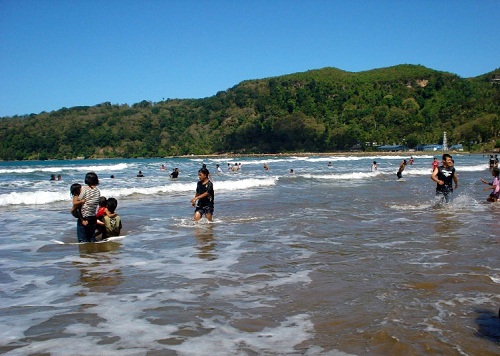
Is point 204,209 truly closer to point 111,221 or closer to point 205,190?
point 205,190

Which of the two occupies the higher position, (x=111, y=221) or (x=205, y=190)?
(x=205, y=190)

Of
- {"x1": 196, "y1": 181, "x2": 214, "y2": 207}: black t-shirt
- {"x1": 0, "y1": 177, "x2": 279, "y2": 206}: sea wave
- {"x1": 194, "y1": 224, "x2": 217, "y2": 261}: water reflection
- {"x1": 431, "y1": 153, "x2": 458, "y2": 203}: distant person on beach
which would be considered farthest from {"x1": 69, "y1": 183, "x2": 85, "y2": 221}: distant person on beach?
{"x1": 0, "y1": 177, "x2": 279, "y2": 206}: sea wave

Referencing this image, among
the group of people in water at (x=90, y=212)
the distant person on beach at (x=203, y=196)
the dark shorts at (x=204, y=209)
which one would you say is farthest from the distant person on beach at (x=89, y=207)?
the dark shorts at (x=204, y=209)

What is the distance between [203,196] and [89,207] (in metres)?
3.22

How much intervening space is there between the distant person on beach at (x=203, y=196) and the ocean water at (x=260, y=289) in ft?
1.09

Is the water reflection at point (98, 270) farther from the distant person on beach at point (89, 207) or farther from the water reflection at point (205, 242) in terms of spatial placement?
the water reflection at point (205, 242)

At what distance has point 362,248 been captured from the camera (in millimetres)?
8211

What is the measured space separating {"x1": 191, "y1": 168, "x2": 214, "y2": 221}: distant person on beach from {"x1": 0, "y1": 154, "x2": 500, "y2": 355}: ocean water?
0.33 meters

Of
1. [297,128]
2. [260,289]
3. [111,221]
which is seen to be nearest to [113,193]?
[111,221]

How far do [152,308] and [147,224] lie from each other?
714 centimetres

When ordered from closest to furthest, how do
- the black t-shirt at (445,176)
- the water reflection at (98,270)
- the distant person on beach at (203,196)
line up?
1. the water reflection at (98,270)
2. the distant person on beach at (203,196)
3. the black t-shirt at (445,176)

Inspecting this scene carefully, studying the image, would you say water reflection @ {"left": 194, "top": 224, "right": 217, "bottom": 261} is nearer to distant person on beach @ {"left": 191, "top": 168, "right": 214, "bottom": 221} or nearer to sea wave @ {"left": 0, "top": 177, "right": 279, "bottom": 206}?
distant person on beach @ {"left": 191, "top": 168, "right": 214, "bottom": 221}

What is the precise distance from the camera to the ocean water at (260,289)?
14.0 feet

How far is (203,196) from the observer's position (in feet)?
37.7
